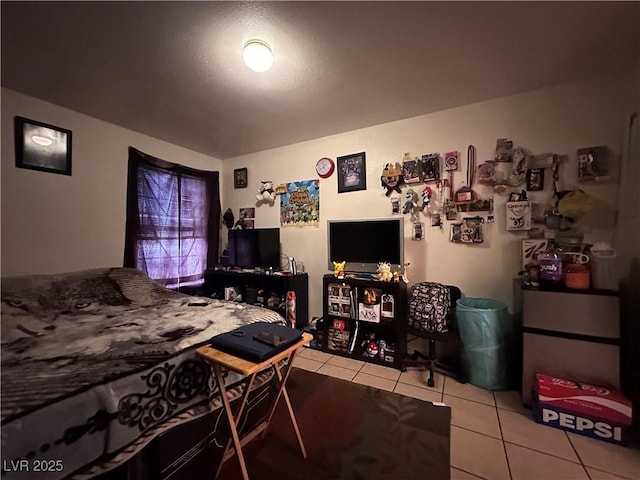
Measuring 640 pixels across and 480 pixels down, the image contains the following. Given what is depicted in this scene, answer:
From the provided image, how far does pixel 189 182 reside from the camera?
9.07ft

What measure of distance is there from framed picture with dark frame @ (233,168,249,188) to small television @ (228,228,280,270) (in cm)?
66

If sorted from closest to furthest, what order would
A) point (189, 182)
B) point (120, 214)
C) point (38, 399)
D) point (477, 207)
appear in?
1. point (38, 399)
2. point (120, 214)
3. point (477, 207)
4. point (189, 182)

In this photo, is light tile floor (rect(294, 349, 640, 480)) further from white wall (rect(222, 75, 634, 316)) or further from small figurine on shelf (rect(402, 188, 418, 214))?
small figurine on shelf (rect(402, 188, 418, 214))

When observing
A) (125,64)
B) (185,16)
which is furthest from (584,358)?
(125,64)

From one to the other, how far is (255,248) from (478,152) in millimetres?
2362

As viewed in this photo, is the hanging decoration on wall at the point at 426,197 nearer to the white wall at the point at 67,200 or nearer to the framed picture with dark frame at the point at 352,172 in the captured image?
the framed picture with dark frame at the point at 352,172

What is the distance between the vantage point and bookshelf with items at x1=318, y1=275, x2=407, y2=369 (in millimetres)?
1975

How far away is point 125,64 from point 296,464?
2.45m

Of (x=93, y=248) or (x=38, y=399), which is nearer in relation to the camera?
(x=38, y=399)

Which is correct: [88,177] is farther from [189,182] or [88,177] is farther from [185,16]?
[189,182]

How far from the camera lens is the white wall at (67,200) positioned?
0.72 meters

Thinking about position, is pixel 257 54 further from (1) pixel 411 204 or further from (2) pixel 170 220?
(2) pixel 170 220

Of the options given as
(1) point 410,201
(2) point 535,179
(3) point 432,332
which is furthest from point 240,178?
(2) point 535,179

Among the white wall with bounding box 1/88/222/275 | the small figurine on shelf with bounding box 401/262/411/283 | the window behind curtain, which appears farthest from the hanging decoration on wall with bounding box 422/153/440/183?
the window behind curtain
